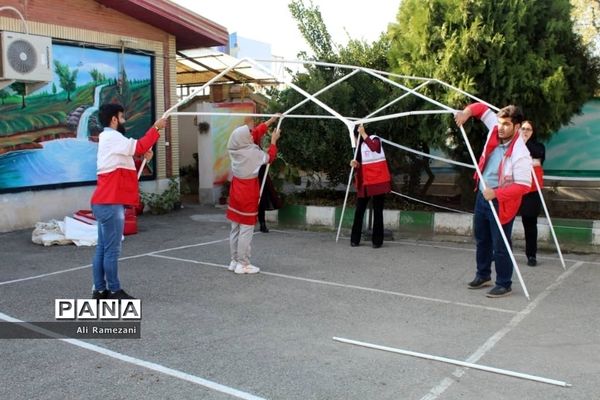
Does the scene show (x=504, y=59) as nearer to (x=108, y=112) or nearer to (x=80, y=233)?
(x=108, y=112)

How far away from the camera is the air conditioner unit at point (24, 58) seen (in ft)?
24.8

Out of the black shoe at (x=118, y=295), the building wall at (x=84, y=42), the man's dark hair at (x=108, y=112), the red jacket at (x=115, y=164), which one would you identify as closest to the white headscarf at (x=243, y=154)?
the red jacket at (x=115, y=164)

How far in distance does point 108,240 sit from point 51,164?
225 inches

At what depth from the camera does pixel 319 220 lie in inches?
405

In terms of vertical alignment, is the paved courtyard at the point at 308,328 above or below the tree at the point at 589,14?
A: below

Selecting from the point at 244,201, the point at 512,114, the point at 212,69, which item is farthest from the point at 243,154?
the point at 212,69

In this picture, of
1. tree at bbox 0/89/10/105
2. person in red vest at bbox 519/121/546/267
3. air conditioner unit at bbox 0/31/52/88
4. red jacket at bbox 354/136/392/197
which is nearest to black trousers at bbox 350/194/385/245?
red jacket at bbox 354/136/392/197

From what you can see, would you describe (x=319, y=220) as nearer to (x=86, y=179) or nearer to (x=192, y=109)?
(x=86, y=179)

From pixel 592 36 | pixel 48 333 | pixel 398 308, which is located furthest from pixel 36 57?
pixel 592 36

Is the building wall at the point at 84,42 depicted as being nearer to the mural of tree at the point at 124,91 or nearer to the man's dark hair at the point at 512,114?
the mural of tree at the point at 124,91

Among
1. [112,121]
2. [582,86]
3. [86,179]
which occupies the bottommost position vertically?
[86,179]

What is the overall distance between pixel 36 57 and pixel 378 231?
17.2 feet

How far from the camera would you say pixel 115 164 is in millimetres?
5449

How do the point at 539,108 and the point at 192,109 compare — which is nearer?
the point at 539,108
